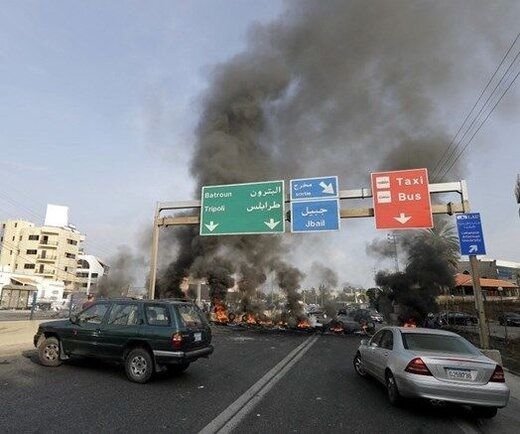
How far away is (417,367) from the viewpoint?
6.06 m

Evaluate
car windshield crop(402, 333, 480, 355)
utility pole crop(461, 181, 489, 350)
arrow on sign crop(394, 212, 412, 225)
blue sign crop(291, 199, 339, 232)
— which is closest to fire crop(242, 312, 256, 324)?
blue sign crop(291, 199, 339, 232)

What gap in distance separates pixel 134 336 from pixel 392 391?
4.90 metres

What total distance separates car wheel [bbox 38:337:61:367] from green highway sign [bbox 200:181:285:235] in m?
10.1

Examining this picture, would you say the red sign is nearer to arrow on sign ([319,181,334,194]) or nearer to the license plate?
arrow on sign ([319,181,334,194])

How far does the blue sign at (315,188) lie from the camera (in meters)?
17.3

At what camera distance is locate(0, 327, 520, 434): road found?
516 centimetres

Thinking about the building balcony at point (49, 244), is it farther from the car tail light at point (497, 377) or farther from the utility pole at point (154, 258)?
the car tail light at point (497, 377)

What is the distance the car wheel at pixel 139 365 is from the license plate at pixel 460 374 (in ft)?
17.2

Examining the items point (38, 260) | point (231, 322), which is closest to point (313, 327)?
point (231, 322)

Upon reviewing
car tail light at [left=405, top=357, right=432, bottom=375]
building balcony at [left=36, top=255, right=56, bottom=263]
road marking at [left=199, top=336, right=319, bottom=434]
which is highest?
building balcony at [left=36, top=255, right=56, bottom=263]

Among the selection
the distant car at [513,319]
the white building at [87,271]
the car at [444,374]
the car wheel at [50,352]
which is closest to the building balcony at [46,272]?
the white building at [87,271]

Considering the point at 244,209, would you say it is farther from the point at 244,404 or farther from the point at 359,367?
the point at 244,404

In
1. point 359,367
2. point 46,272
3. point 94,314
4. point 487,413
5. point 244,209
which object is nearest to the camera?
point 487,413

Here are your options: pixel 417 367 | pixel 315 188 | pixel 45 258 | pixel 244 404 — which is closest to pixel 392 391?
pixel 417 367
